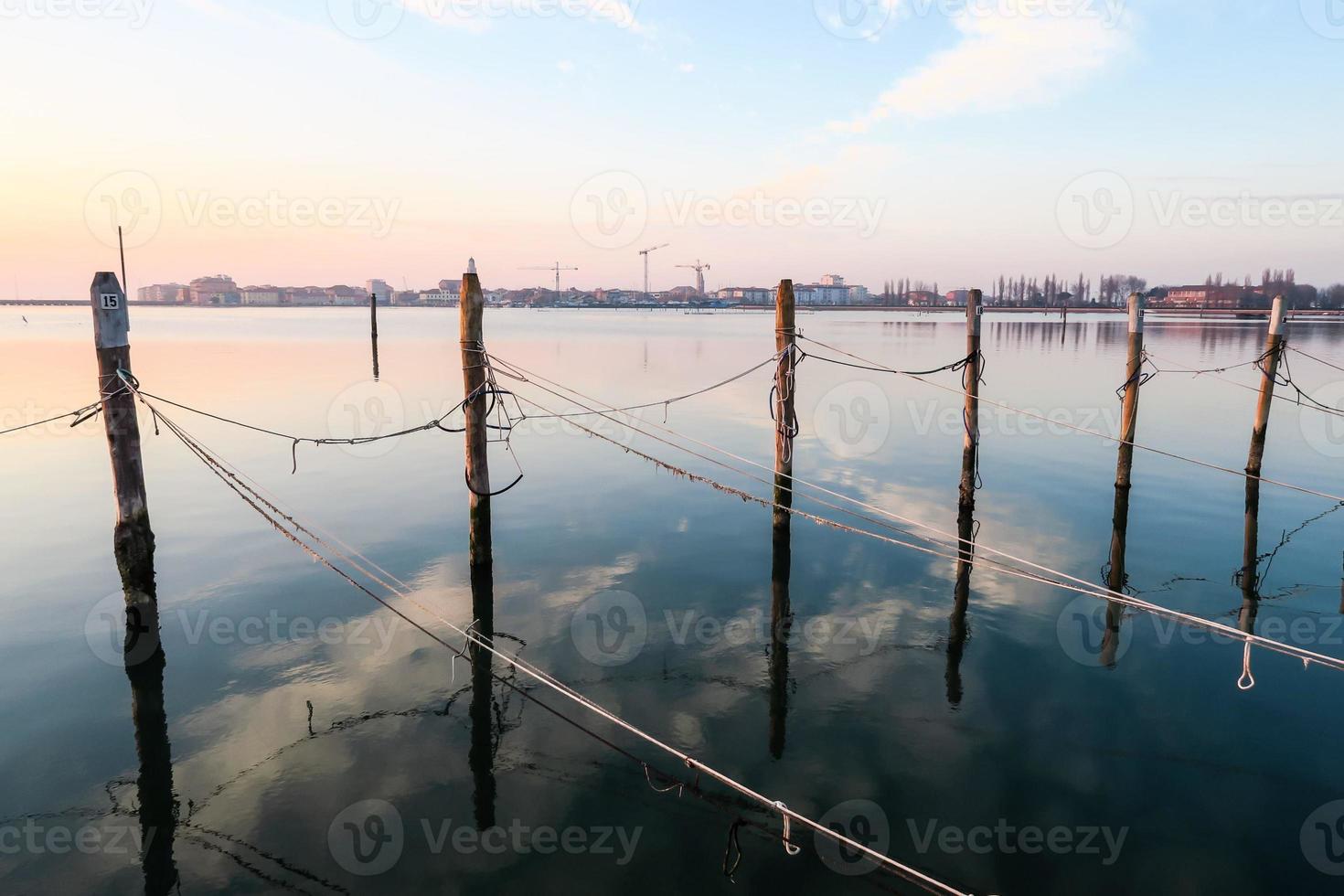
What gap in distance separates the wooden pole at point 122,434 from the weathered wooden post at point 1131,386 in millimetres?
20050

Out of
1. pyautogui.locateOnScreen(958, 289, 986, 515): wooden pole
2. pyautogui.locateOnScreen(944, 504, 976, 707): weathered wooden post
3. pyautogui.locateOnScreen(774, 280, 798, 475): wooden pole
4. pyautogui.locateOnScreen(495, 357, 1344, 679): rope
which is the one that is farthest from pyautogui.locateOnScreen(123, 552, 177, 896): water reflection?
pyautogui.locateOnScreen(958, 289, 986, 515): wooden pole

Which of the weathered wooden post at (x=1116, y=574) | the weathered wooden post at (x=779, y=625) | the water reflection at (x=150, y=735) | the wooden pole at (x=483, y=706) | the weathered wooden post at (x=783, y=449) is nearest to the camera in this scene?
the water reflection at (x=150, y=735)

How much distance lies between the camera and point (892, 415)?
116 ft

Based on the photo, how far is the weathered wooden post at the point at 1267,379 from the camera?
19234mm

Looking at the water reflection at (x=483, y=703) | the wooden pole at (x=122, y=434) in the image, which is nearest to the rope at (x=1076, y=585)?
the water reflection at (x=483, y=703)

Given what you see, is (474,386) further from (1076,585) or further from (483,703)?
(1076,585)

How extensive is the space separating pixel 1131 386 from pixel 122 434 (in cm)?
2078

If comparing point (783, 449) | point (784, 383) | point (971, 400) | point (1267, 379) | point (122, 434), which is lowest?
point (783, 449)

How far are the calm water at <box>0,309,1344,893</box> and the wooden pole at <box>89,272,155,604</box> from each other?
150cm

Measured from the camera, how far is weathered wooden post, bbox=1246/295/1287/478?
19234 mm

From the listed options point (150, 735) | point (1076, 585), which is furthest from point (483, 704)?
point (1076, 585)

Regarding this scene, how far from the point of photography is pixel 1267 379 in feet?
64.1

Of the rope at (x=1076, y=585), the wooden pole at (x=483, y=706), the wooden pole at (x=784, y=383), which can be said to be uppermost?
the wooden pole at (x=784, y=383)

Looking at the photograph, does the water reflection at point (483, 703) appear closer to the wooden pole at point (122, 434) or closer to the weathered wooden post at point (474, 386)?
the weathered wooden post at point (474, 386)
